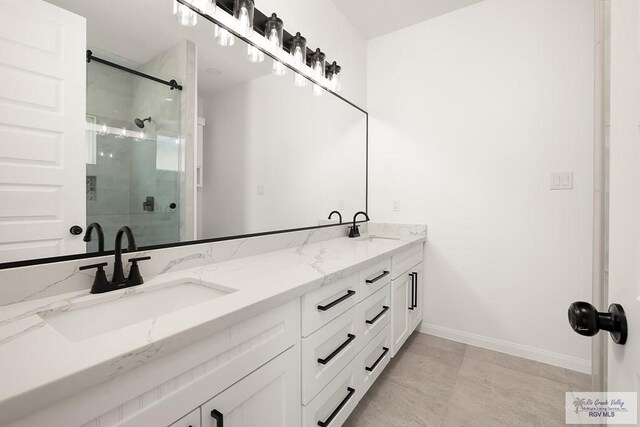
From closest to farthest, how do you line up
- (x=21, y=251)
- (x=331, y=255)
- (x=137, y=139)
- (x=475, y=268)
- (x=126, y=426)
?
(x=126, y=426) → (x=21, y=251) → (x=137, y=139) → (x=331, y=255) → (x=475, y=268)

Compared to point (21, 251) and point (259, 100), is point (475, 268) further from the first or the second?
point (21, 251)

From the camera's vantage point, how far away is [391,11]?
2.28 metres

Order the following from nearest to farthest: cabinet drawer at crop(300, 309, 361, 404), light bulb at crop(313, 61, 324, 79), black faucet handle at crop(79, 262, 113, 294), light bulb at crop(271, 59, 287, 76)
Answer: black faucet handle at crop(79, 262, 113, 294)
cabinet drawer at crop(300, 309, 361, 404)
light bulb at crop(271, 59, 287, 76)
light bulb at crop(313, 61, 324, 79)

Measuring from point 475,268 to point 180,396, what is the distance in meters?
2.17

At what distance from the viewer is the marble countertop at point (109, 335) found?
456 millimetres

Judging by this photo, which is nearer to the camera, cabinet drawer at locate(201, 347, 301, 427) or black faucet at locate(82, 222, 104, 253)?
cabinet drawer at locate(201, 347, 301, 427)

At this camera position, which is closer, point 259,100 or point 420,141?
point 259,100

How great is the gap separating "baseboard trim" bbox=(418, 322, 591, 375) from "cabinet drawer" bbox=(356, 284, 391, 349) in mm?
880

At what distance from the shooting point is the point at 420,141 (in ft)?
7.88

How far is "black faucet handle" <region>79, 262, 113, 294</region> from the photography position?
90cm

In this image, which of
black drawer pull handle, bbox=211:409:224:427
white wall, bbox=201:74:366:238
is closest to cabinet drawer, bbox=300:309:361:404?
black drawer pull handle, bbox=211:409:224:427

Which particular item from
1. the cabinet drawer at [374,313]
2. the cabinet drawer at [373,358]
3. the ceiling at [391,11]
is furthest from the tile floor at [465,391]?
the ceiling at [391,11]

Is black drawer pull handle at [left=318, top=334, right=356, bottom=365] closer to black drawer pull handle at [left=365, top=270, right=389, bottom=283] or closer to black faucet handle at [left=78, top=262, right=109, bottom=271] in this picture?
black drawer pull handle at [left=365, top=270, right=389, bottom=283]

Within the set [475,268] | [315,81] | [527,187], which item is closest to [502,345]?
[475,268]
